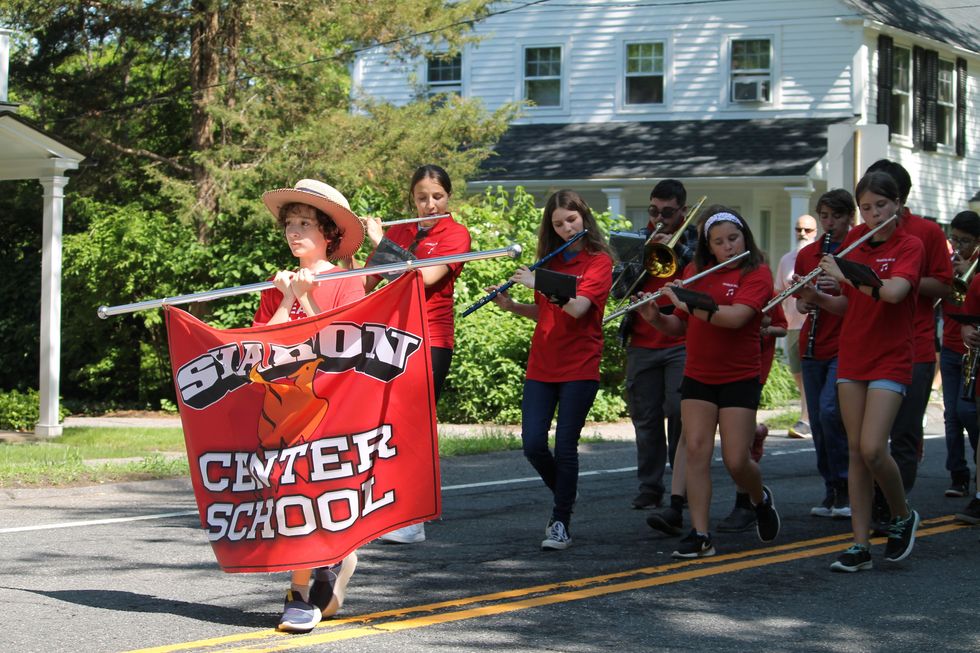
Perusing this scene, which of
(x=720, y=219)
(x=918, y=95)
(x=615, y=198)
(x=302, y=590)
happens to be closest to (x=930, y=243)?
(x=720, y=219)

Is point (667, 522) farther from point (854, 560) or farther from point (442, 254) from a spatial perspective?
point (442, 254)

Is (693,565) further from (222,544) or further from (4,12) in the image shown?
(4,12)

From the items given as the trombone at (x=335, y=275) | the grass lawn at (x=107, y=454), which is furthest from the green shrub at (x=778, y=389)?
the trombone at (x=335, y=275)

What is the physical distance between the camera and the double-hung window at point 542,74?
29062 mm

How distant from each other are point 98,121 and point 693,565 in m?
16.3

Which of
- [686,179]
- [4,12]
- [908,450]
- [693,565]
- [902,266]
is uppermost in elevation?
[4,12]

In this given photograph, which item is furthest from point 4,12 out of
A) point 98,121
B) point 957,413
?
point 957,413

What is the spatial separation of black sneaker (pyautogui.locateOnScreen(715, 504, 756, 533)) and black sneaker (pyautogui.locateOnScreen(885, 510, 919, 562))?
1208 millimetres

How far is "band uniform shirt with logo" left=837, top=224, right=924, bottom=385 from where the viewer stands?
23.9 feet

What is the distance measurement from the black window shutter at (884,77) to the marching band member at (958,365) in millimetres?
17733

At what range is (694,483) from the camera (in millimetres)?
7660

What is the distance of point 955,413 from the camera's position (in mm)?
10336

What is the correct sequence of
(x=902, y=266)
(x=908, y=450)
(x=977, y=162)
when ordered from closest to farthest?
(x=902, y=266) < (x=908, y=450) < (x=977, y=162)

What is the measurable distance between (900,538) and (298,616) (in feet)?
11.4
